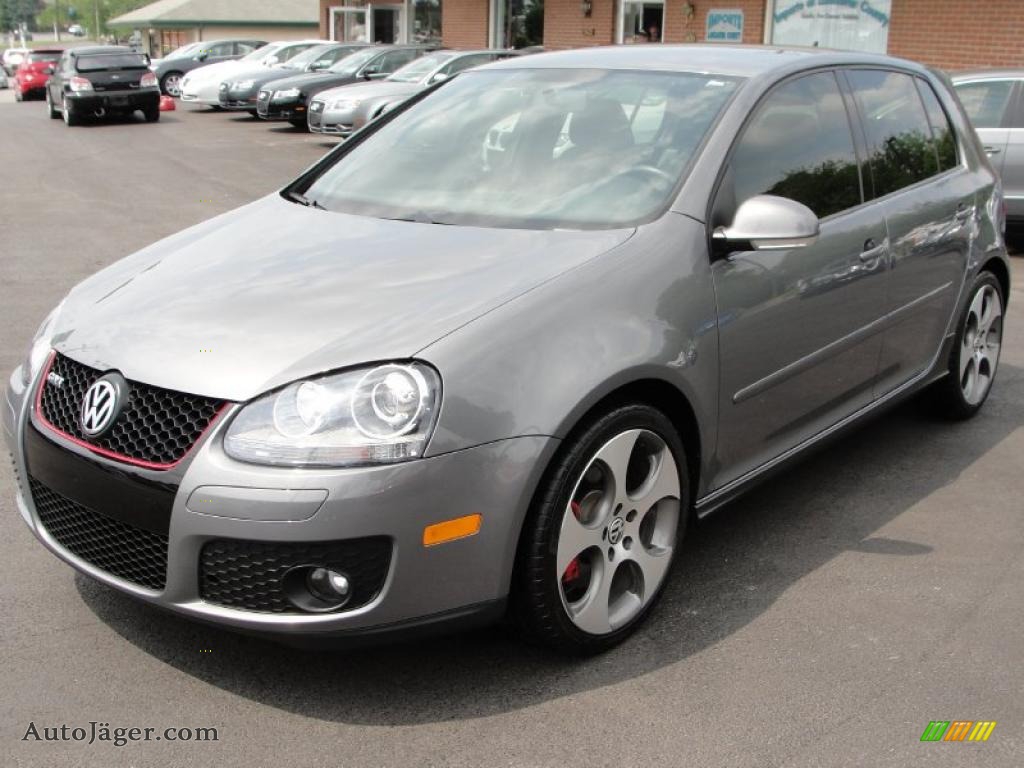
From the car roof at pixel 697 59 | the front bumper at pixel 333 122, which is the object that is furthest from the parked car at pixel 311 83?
the car roof at pixel 697 59

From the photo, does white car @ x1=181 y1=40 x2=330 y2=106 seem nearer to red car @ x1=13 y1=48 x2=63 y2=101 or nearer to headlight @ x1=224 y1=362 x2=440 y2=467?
red car @ x1=13 y1=48 x2=63 y2=101

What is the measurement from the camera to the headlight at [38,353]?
3.42 meters

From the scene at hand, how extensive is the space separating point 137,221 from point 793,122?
28.5 feet

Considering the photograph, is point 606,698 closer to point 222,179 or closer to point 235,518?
point 235,518

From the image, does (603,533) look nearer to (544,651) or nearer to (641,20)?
(544,651)

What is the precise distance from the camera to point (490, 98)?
4.45m

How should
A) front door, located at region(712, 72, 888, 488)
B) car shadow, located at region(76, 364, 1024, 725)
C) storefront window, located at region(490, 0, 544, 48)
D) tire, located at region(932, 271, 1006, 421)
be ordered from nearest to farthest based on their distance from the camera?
car shadow, located at region(76, 364, 1024, 725) → front door, located at region(712, 72, 888, 488) → tire, located at region(932, 271, 1006, 421) → storefront window, located at region(490, 0, 544, 48)

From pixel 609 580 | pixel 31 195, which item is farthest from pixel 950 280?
pixel 31 195

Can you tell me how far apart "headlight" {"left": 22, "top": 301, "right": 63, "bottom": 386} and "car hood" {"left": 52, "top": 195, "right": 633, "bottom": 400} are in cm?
4

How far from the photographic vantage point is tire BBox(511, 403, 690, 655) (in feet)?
10.2

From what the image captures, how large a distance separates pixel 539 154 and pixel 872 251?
1.29 metres

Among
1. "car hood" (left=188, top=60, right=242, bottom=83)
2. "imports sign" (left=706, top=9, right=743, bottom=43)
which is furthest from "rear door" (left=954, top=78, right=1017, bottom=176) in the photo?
"car hood" (left=188, top=60, right=242, bottom=83)

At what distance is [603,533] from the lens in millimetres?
3324

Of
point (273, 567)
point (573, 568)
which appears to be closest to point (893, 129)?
point (573, 568)
